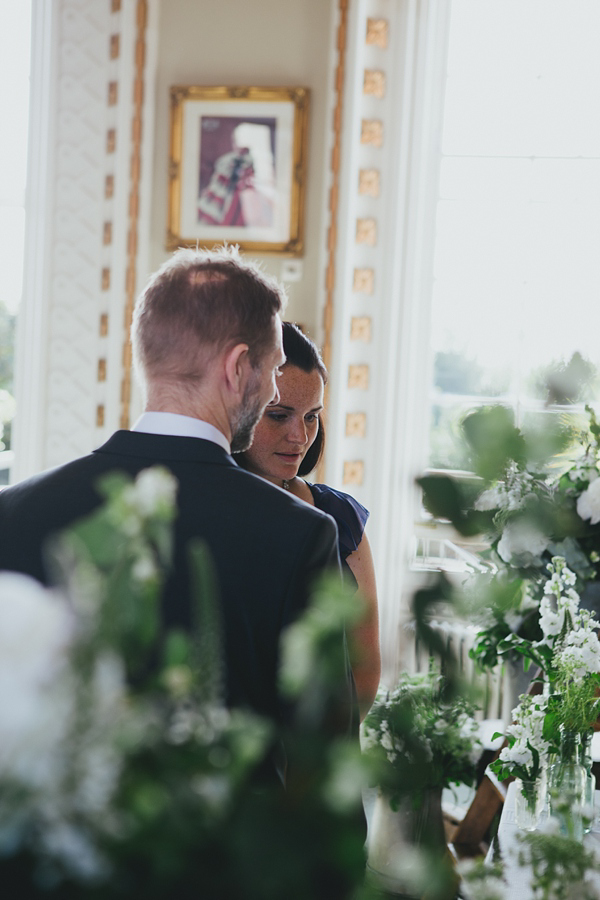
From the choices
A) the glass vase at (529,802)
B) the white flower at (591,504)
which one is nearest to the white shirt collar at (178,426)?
the white flower at (591,504)

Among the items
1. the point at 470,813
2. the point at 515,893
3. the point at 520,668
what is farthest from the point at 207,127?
the point at 515,893

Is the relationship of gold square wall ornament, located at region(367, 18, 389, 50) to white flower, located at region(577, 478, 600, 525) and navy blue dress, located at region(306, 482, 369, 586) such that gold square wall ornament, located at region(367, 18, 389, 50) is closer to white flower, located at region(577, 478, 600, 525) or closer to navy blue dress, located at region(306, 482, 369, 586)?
navy blue dress, located at region(306, 482, 369, 586)

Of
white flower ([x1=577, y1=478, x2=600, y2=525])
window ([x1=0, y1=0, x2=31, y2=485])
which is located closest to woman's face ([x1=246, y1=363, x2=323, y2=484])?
white flower ([x1=577, y1=478, x2=600, y2=525])

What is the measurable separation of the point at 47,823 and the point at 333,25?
4179 mm

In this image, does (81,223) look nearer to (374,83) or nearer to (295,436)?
(374,83)

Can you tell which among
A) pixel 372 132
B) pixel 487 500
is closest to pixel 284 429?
pixel 487 500

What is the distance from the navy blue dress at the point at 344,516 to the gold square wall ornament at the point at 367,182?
243 cm

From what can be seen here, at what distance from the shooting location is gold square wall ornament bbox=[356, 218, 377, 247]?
4.19 meters

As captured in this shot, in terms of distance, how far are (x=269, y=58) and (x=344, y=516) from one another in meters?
2.90

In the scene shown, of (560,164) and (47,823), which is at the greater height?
(560,164)

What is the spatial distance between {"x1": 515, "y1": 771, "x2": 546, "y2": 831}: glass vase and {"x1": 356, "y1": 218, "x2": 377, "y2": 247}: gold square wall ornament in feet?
9.74

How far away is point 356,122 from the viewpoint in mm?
4102

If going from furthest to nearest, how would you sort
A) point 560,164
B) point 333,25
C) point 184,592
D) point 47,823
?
point 560,164
point 333,25
point 184,592
point 47,823

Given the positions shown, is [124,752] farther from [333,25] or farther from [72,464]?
[333,25]
